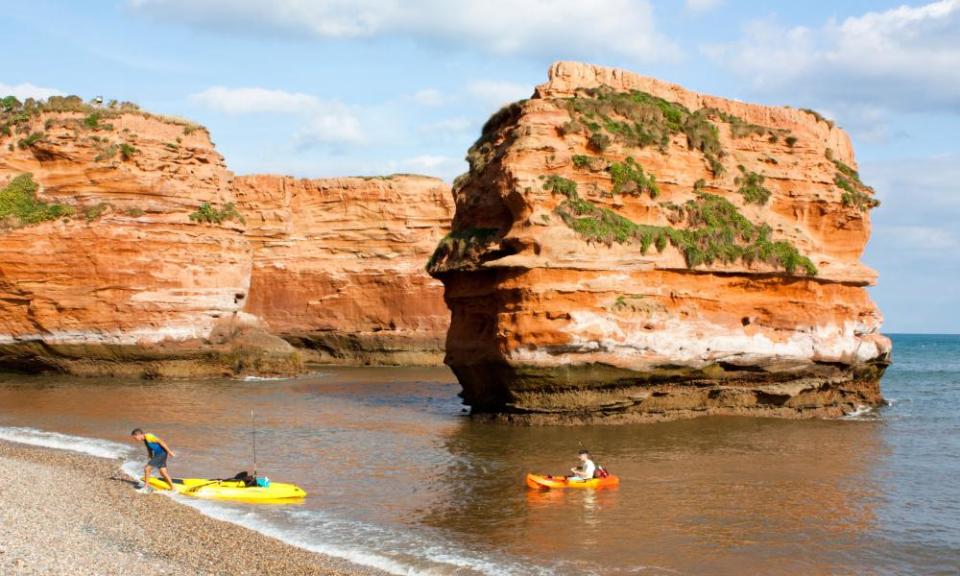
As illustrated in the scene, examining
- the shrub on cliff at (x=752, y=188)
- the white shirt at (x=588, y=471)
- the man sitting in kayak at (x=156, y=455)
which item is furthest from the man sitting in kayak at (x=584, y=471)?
the shrub on cliff at (x=752, y=188)

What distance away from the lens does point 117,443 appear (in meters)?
18.1

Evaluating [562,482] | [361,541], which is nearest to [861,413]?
[562,482]

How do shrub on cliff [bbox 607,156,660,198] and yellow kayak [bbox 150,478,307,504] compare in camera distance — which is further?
shrub on cliff [bbox 607,156,660,198]

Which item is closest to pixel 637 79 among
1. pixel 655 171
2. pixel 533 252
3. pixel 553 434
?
pixel 655 171

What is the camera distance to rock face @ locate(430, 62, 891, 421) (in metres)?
19.7

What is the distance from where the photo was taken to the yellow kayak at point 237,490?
43.9 feet

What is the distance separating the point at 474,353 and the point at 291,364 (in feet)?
57.0

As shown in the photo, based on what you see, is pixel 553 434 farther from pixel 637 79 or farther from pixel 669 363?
pixel 637 79

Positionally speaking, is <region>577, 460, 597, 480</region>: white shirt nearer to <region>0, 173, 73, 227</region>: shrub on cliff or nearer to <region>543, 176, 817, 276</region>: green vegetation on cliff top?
<region>543, 176, 817, 276</region>: green vegetation on cliff top

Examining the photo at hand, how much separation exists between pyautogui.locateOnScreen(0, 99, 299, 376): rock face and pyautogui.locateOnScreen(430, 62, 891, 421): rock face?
48.1ft

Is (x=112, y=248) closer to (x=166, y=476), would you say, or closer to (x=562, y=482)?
(x=166, y=476)

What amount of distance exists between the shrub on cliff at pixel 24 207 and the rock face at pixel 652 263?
1729cm

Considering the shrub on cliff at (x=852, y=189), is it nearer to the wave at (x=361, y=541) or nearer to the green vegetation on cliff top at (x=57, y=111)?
the wave at (x=361, y=541)

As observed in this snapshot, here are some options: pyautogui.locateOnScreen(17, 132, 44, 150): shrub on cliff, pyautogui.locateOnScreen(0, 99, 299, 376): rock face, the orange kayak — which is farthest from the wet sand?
pyautogui.locateOnScreen(17, 132, 44, 150): shrub on cliff
